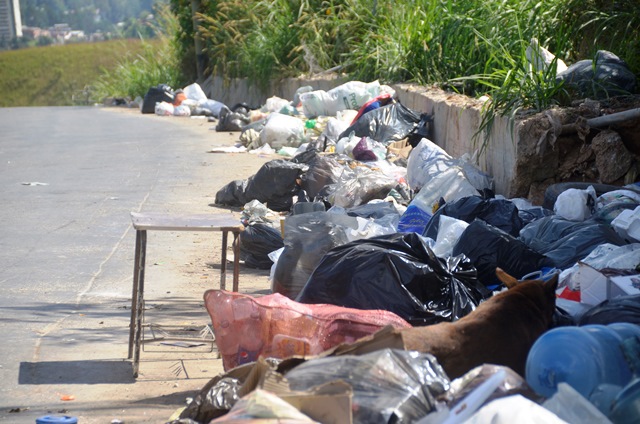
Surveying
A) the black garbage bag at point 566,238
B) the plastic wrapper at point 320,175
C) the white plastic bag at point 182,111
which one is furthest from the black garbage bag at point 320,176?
the white plastic bag at point 182,111

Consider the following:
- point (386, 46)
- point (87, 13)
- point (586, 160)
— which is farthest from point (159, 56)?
point (87, 13)

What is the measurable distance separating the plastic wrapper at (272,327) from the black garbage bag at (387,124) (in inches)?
238

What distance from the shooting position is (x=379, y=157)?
8.96m

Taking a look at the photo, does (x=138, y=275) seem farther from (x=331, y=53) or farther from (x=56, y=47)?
(x=56, y=47)

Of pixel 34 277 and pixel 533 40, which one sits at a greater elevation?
pixel 533 40

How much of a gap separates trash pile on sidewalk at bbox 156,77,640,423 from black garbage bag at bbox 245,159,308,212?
32 cm

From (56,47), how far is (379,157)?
131 ft

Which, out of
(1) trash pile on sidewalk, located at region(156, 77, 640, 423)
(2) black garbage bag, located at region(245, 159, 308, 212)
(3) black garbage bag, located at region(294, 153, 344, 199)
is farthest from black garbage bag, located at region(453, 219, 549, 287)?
(2) black garbage bag, located at region(245, 159, 308, 212)

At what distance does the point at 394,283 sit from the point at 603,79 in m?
3.56

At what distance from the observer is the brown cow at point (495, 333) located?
10.3 feet

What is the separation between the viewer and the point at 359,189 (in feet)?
24.1

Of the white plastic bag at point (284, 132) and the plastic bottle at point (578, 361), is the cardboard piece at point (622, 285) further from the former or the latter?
the white plastic bag at point (284, 132)

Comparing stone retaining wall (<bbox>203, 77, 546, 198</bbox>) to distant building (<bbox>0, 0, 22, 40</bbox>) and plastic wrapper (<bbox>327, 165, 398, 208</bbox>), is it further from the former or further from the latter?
distant building (<bbox>0, 0, 22, 40</bbox>)

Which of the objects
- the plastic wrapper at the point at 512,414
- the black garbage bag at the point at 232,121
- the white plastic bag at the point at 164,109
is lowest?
the white plastic bag at the point at 164,109
